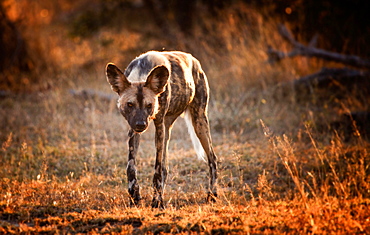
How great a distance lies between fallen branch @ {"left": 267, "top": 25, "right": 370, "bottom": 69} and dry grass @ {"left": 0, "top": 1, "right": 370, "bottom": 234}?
0.27 metres

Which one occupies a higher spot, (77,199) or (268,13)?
(268,13)

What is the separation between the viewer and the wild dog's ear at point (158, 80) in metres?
3.90

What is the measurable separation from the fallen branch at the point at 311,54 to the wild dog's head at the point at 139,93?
564 centimetres

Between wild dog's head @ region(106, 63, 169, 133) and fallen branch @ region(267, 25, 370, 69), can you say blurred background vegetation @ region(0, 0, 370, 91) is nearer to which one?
fallen branch @ region(267, 25, 370, 69)

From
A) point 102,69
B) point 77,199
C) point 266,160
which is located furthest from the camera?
point 102,69

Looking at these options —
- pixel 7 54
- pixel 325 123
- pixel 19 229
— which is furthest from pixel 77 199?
pixel 7 54

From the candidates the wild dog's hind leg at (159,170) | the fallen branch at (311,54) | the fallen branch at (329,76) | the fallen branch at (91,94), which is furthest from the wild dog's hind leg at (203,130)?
the fallen branch at (311,54)

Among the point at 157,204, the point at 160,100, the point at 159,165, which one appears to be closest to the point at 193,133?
the point at 159,165

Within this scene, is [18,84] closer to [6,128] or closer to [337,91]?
[6,128]

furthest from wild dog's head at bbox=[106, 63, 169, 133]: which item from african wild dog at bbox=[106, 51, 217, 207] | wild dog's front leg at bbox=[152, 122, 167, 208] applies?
wild dog's front leg at bbox=[152, 122, 167, 208]

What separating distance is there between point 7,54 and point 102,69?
2.56 meters

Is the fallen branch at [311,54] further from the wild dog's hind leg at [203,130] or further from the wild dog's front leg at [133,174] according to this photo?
the wild dog's front leg at [133,174]

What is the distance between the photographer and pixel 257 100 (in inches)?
330

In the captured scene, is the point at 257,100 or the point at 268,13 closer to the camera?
the point at 257,100
